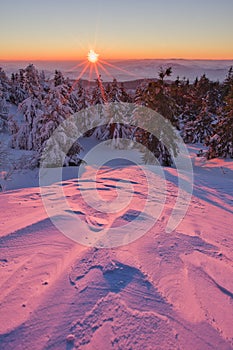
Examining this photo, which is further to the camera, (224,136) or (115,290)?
(224,136)

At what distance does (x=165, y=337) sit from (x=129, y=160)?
2227cm

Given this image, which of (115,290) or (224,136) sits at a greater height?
(115,290)

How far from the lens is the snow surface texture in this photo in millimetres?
2268

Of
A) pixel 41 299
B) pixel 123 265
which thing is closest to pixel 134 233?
pixel 123 265

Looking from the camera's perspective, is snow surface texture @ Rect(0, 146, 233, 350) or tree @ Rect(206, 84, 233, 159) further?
tree @ Rect(206, 84, 233, 159)

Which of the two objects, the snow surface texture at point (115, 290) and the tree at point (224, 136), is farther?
the tree at point (224, 136)

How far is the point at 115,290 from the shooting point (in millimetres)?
2846

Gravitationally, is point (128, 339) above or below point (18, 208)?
above

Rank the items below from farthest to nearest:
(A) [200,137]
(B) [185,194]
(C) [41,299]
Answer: (A) [200,137]
(B) [185,194]
(C) [41,299]

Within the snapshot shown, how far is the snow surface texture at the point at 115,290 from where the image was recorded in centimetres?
227

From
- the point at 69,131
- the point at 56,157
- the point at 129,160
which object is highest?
the point at 69,131

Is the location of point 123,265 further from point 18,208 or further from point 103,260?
point 18,208

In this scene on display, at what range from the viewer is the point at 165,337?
7.52 feet

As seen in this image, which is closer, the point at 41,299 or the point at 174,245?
the point at 41,299
